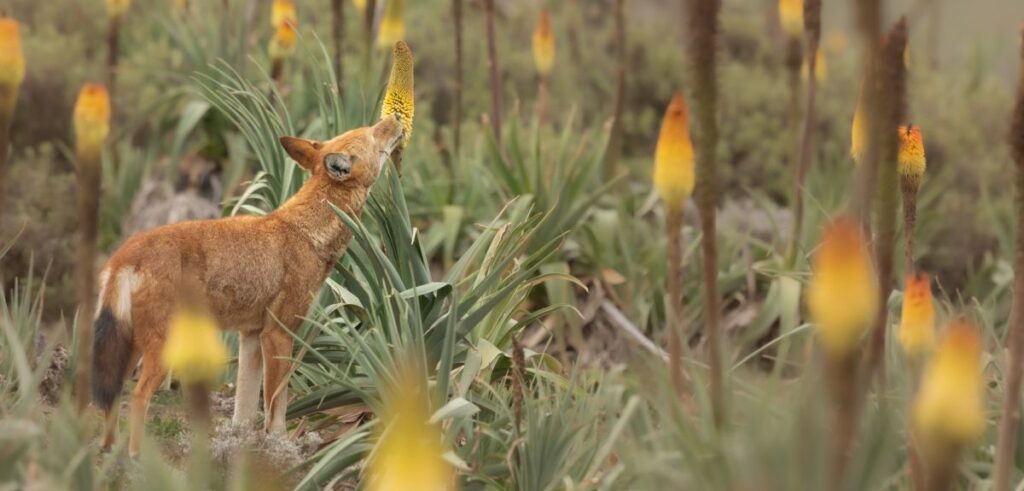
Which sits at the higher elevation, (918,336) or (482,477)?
(918,336)

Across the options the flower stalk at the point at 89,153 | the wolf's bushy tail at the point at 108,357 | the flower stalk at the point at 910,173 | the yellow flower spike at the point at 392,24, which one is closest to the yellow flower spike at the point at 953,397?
Result: the flower stalk at the point at 910,173

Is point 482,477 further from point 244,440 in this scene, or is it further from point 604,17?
point 604,17

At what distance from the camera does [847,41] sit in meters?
17.7

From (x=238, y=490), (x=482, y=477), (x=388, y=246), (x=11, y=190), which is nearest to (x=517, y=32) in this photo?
(x=11, y=190)

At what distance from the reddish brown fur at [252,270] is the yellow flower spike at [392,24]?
2733mm

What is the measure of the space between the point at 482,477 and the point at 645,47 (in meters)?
9.73

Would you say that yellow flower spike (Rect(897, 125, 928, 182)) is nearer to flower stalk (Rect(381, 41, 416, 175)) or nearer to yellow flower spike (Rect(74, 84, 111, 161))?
flower stalk (Rect(381, 41, 416, 175))

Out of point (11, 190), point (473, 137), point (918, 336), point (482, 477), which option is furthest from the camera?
point (473, 137)

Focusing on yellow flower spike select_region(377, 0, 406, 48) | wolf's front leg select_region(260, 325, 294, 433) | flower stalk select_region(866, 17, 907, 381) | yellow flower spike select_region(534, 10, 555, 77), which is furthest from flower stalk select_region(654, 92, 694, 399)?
yellow flower spike select_region(534, 10, 555, 77)

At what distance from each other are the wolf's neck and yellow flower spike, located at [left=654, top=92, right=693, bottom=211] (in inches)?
66.4

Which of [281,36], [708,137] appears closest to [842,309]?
[708,137]

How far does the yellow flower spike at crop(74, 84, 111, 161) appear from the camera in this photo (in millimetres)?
3867

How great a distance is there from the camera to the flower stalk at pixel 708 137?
3801 mm

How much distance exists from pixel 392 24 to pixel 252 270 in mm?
3564
